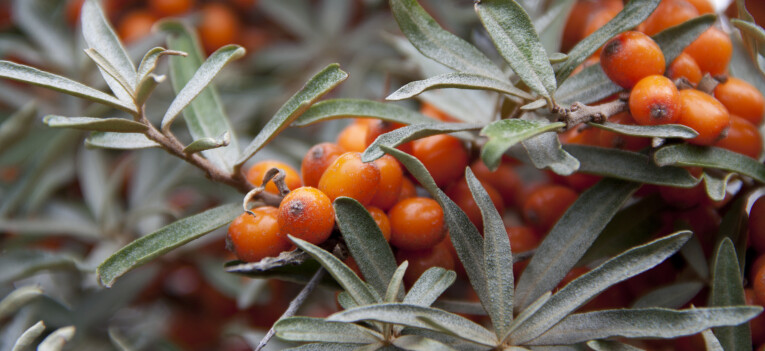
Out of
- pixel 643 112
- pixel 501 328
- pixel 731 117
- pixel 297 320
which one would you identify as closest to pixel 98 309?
pixel 297 320

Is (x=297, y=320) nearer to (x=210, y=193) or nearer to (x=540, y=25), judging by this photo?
(x=540, y=25)

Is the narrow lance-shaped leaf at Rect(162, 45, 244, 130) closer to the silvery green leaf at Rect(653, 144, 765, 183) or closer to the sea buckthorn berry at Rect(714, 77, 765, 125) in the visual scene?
the silvery green leaf at Rect(653, 144, 765, 183)

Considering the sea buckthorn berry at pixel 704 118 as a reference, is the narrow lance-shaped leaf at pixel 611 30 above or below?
above

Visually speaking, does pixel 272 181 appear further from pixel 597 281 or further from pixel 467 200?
pixel 597 281

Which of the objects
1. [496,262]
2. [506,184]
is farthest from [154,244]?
[506,184]

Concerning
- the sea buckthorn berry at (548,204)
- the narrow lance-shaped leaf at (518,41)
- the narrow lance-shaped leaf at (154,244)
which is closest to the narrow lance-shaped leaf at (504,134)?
the narrow lance-shaped leaf at (518,41)

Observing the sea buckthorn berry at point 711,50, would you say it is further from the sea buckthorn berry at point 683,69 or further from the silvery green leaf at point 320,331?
the silvery green leaf at point 320,331

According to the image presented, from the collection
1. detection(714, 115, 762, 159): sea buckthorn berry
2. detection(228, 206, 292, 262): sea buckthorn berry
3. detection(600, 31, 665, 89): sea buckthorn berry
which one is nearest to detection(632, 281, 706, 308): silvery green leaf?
detection(714, 115, 762, 159): sea buckthorn berry
